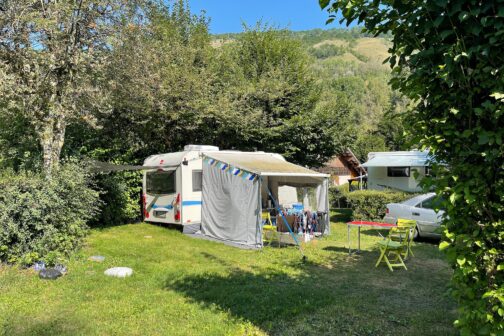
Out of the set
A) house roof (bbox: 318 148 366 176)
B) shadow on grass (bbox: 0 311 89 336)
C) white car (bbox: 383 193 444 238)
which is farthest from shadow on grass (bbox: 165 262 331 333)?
house roof (bbox: 318 148 366 176)

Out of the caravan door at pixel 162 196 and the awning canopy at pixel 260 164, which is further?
the caravan door at pixel 162 196

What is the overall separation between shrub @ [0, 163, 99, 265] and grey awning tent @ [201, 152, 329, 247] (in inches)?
147

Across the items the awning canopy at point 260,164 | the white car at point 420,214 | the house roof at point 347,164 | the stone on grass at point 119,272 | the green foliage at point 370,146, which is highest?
the green foliage at point 370,146

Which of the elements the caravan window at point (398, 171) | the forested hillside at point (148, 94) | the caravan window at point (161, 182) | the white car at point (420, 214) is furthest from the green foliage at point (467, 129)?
the caravan window at point (398, 171)

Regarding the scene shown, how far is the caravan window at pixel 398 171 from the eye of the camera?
854 inches

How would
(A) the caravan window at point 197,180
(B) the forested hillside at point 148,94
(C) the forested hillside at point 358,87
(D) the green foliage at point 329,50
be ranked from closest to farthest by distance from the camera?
(B) the forested hillside at point 148,94, (A) the caravan window at point 197,180, (C) the forested hillside at point 358,87, (D) the green foliage at point 329,50

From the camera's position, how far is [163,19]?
636 inches

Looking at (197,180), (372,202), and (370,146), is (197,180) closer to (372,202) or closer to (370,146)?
(372,202)

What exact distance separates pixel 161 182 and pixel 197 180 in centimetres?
134

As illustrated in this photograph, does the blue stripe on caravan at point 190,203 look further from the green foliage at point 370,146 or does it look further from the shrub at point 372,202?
the green foliage at point 370,146

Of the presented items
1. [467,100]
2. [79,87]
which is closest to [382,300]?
[467,100]

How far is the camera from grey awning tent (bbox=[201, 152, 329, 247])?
9.73m

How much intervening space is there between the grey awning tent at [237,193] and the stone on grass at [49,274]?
4481 mm

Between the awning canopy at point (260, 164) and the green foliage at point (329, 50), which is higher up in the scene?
the green foliage at point (329, 50)
